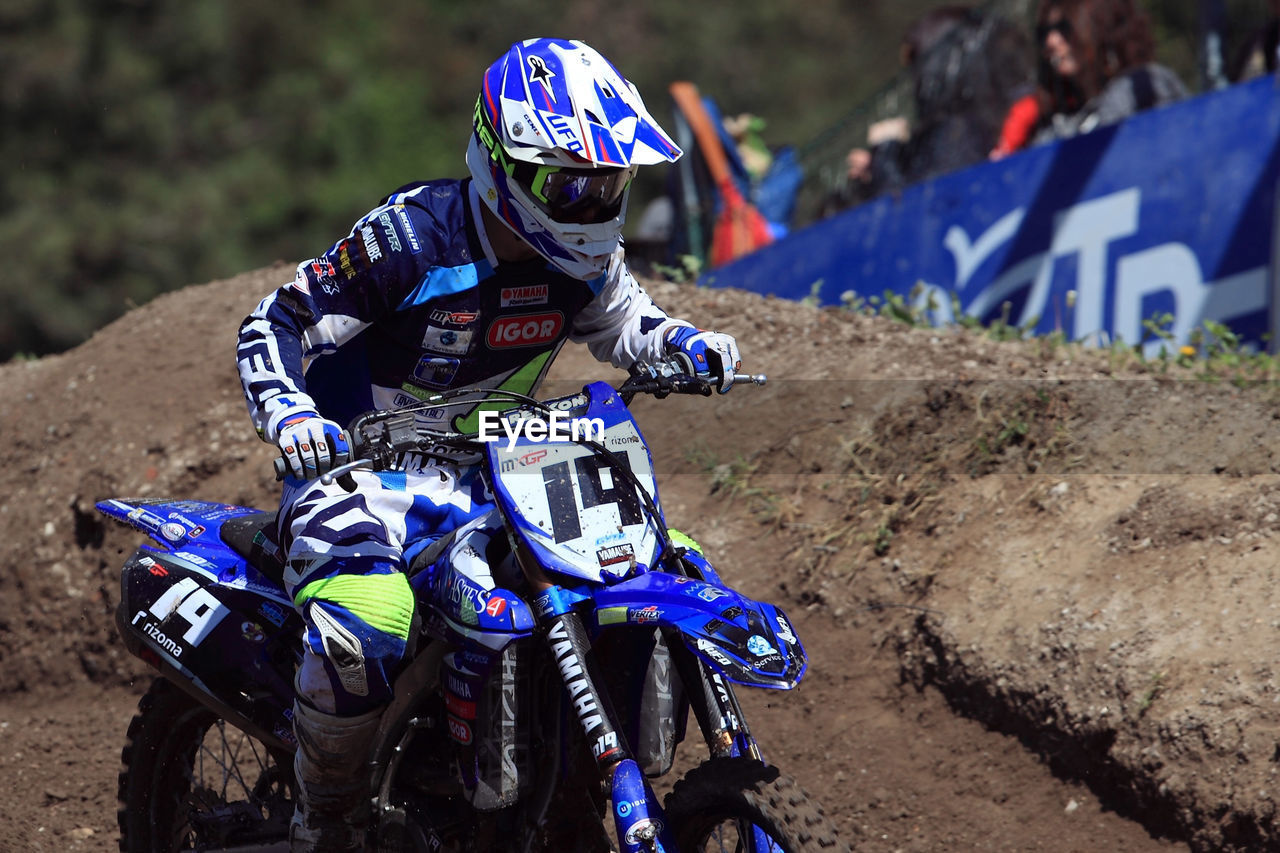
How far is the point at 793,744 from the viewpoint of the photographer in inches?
209

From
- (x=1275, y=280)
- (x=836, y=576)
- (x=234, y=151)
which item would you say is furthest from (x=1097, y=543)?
(x=234, y=151)

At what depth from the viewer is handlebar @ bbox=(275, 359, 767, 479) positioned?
3492 mm

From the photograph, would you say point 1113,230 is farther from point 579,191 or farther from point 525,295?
point 579,191

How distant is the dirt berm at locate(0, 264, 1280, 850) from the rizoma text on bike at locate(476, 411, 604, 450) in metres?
1.93

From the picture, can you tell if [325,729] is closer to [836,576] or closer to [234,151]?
[836,576]

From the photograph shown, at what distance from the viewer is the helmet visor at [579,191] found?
12.3 feet

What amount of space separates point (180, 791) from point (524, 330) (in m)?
1.94

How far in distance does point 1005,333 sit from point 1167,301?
3.73 feet

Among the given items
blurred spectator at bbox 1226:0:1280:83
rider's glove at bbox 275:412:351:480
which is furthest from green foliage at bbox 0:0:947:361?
rider's glove at bbox 275:412:351:480

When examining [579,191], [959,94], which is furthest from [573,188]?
[959,94]

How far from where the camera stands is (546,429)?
369cm

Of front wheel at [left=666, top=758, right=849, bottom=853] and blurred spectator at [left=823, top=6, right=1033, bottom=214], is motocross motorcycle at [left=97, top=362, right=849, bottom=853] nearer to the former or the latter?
front wheel at [left=666, top=758, right=849, bottom=853]

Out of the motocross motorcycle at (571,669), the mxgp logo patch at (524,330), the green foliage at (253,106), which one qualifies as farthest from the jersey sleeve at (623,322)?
the green foliage at (253,106)

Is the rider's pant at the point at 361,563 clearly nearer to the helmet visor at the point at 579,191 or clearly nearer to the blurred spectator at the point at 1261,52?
the helmet visor at the point at 579,191
